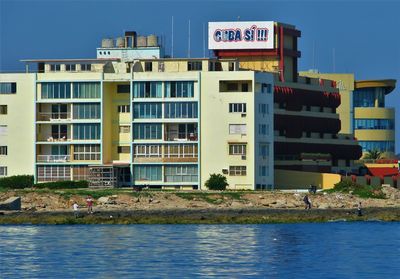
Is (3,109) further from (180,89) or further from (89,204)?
(89,204)

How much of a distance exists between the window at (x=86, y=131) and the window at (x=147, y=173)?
6113 mm

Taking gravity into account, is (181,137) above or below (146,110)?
below

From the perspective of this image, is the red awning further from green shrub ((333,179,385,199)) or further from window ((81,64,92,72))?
window ((81,64,92,72))

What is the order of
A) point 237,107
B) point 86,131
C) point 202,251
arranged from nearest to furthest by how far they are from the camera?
point 202,251 → point 237,107 → point 86,131

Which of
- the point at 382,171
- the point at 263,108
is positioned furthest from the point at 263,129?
the point at 382,171

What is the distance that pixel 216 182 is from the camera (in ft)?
479

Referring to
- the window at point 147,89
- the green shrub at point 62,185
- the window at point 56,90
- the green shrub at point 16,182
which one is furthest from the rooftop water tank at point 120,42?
the green shrub at point 62,185

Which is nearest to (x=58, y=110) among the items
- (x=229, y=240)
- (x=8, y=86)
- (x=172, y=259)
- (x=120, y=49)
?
(x=8, y=86)

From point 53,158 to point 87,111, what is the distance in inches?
275

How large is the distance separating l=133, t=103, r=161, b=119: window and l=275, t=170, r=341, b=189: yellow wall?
18.6m

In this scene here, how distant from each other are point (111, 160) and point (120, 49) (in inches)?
752

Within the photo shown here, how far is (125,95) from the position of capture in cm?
15338

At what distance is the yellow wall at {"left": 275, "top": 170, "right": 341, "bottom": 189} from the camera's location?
6112 inches

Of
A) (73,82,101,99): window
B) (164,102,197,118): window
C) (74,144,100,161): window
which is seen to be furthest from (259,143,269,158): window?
(73,82,101,99): window
